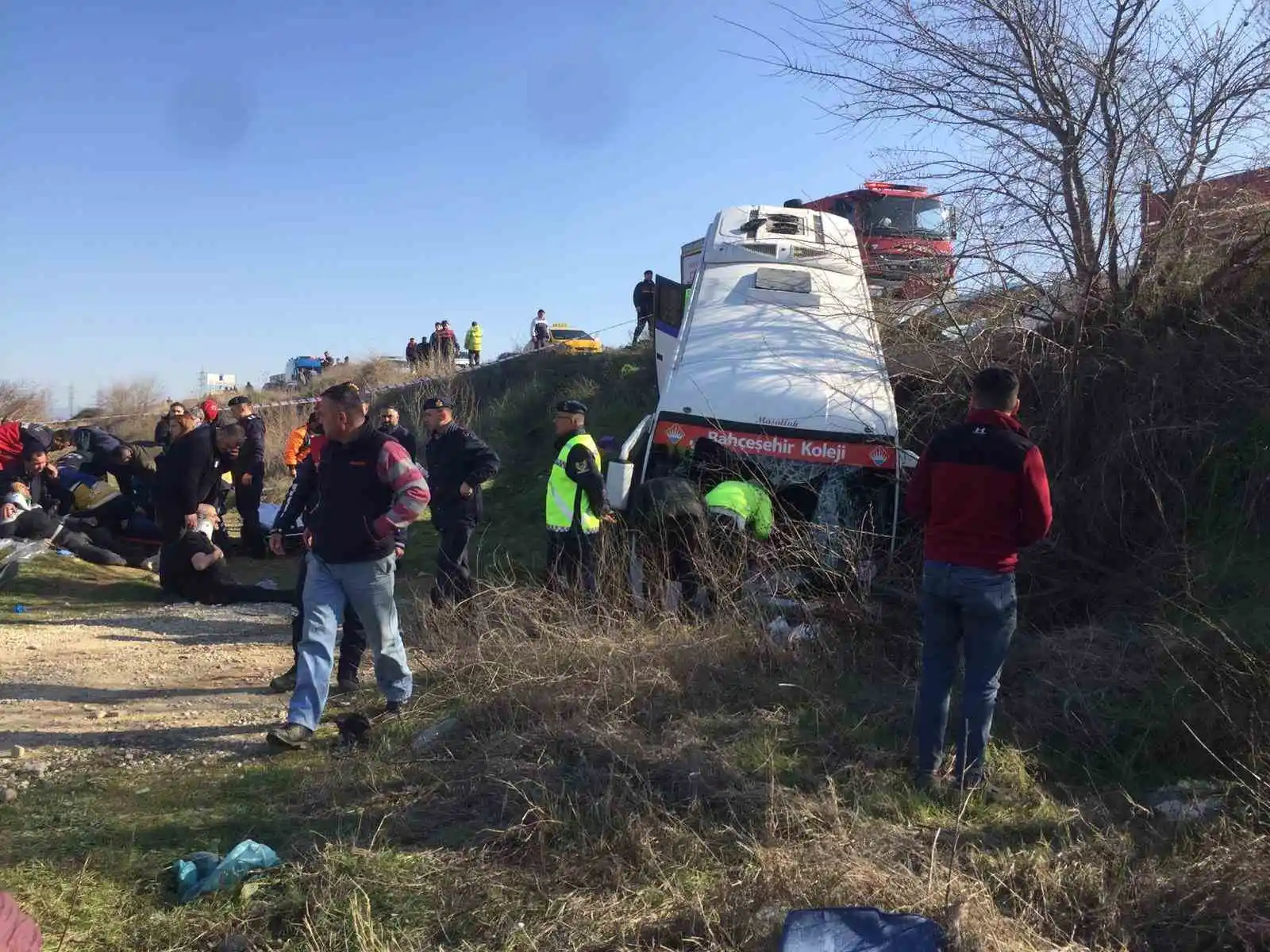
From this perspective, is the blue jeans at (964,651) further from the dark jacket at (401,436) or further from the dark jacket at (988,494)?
the dark jacket at (401,436)

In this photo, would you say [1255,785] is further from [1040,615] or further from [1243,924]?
[1040,615]

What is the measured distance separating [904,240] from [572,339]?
58.7 ft

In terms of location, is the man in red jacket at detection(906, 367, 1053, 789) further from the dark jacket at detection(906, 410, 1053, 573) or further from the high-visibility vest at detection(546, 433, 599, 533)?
the high-visibility vest at detection(546, 433, 599, 533)

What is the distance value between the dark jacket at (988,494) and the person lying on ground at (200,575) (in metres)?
6.52

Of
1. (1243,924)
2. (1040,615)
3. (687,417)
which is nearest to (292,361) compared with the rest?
(687,417)

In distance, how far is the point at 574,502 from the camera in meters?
7.15

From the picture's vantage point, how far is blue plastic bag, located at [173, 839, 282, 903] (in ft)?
11.5

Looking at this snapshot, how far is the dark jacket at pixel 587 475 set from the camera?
7.04 meters

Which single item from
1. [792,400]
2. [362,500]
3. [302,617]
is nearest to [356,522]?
[362,500]

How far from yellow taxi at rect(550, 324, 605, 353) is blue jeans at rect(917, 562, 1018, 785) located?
16.4 metres

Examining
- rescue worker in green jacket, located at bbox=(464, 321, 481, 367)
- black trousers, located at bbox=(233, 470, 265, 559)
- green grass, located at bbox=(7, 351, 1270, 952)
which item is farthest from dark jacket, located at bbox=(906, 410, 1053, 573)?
rescue worker in green jacket, located at bbox=(464, 321, 481, 367)

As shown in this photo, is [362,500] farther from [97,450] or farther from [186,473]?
[97,450]

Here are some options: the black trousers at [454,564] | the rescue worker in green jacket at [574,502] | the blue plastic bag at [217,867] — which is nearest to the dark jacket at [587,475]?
the rescue worker in green jacket at [574,502]

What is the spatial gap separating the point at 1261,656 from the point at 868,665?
1.84 meters
